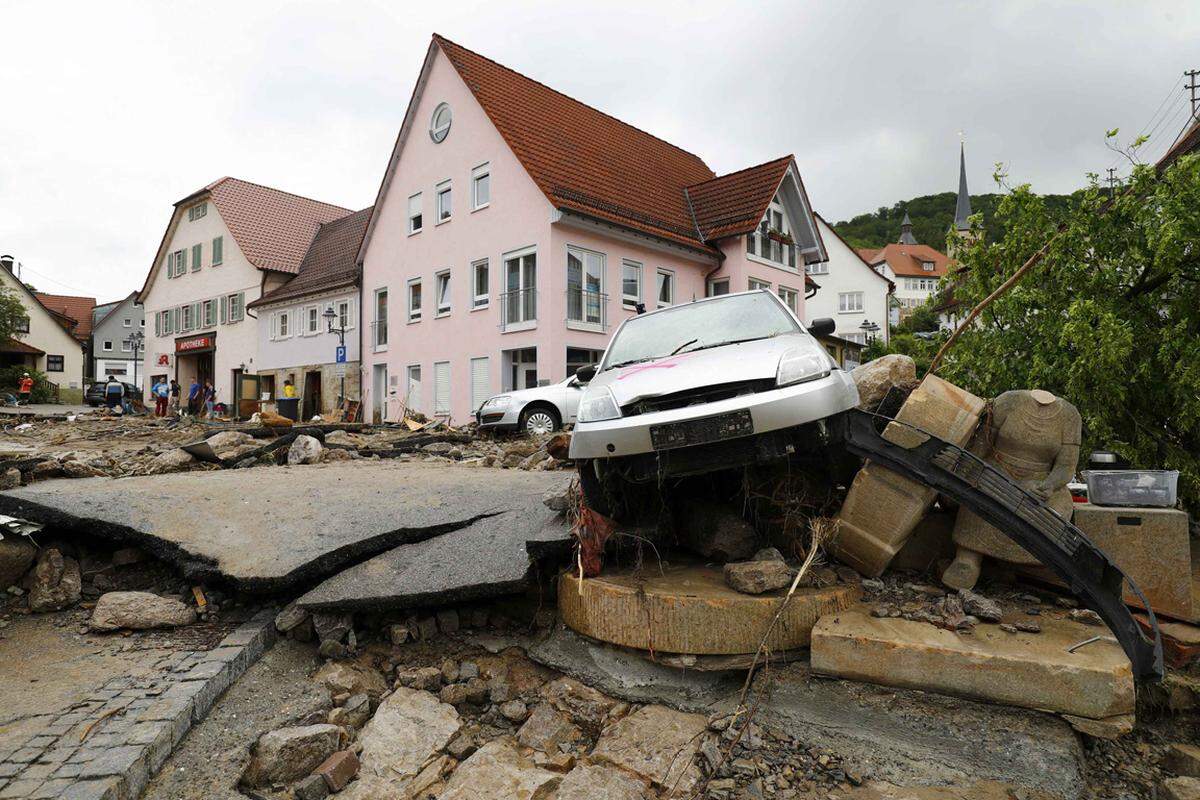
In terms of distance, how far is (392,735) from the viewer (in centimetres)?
318

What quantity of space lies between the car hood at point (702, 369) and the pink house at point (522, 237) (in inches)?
550

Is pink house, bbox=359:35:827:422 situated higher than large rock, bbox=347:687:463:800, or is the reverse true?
pink house, bbox=359:35:827:422

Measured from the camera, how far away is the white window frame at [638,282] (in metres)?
20.4

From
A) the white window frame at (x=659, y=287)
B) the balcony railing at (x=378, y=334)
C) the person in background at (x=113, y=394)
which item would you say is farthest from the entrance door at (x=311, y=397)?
the white window frame at (x=659, y=287)

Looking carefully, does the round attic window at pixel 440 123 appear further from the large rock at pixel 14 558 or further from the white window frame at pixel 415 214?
the large rock at pixel 14 558

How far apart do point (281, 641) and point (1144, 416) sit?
6487 millimetres

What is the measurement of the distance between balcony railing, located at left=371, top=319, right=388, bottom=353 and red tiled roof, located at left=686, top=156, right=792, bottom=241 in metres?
11.8

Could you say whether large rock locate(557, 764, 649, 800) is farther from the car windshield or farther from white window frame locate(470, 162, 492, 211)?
white window frame locate(470, 162, 492, 211)

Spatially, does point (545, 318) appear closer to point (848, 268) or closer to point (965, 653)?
point (965, 653)

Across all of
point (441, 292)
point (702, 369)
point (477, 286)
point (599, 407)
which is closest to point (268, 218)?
point (441, 292)

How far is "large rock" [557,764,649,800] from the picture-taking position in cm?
281

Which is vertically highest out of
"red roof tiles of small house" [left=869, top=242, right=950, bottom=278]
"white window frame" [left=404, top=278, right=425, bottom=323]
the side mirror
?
"red roof tiles of small house" [left=869, top=242, right=950, bottom=278]

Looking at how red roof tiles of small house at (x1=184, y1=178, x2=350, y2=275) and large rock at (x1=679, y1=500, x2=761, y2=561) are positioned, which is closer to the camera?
large rock at (x1=679, y1=500, x2=761, y2=561)

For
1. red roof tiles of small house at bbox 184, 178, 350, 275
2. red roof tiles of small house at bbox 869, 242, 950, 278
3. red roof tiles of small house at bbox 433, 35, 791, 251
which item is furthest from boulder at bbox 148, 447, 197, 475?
red roof tiles of small house at bbox 869, 242, 950, 278
